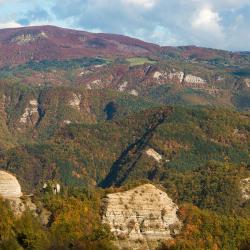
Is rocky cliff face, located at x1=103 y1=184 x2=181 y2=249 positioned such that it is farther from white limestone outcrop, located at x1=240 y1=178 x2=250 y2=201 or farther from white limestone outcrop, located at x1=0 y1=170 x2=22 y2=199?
white limestone outcrop, located at x1=240 y1=178 x2=250 y2=201

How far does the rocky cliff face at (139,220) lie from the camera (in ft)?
402

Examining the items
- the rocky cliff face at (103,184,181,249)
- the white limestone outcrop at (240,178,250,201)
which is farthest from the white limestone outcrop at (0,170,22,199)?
the white limestone outcrop at (240,178,250,201)

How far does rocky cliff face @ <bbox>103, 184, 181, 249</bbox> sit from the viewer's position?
122438mm

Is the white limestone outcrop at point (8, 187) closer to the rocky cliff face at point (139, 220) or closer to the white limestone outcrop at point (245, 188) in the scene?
the rocky cliff face at point (139, 220)

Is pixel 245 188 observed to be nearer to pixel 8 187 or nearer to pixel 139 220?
pixel 139 220

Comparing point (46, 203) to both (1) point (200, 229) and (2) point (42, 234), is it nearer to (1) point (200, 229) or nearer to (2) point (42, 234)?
(2) point (42, 234)

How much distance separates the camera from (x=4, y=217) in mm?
114125

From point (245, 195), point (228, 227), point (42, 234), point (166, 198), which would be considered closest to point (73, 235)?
point (42, 234)

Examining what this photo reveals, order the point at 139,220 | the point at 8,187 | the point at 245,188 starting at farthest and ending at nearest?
the point at 245,188 < the point at 8,187 < the point at 139,220

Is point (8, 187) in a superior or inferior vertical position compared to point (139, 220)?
superior

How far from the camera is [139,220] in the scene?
123 m

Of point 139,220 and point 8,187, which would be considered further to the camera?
point 8,187

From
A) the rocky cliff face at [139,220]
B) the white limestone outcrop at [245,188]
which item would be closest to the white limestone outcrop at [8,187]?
the rocky cliff face at [139,220]

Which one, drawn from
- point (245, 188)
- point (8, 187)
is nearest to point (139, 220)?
point (8, 187)
